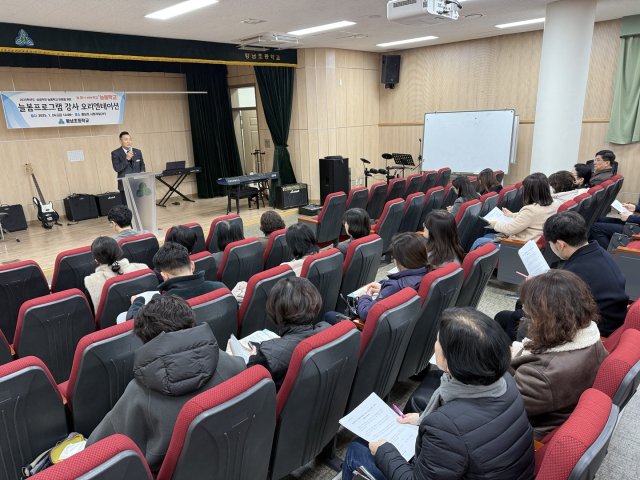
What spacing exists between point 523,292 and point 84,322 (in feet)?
7.75

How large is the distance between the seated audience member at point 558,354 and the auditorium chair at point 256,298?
129cm

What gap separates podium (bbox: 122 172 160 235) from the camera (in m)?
6.23

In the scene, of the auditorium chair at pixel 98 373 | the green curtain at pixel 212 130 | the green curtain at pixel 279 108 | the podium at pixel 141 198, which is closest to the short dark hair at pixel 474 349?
the auditorium chair at pixel 98 373

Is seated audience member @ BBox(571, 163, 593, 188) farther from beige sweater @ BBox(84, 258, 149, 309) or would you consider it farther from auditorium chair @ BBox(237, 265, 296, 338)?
beige sweater @ BBox(84, 258, 149, 309)

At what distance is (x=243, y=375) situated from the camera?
1.35 metres

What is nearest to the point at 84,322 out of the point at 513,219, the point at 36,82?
the point at 513,219

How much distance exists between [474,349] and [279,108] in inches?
333

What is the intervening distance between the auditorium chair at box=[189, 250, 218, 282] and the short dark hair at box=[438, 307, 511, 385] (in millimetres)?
2234

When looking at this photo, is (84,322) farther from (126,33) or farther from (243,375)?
(126,33)

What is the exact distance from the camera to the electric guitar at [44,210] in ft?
24.9

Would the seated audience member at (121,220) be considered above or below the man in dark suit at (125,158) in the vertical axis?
below

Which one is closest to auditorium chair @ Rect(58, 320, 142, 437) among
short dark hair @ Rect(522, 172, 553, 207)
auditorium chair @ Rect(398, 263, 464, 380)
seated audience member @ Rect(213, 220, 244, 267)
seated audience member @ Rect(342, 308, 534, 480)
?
seated audience member @ Rect(342, 308, 534, 480)

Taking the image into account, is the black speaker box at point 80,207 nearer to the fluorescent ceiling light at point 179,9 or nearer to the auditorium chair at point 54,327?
the fluorescent ceiling light at point 179,9

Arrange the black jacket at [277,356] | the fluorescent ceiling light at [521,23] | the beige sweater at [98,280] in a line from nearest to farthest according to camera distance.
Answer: the black jacket at [277,356], the beige sweater at [98,280], the fluorescent ceiling light at [521,23]
